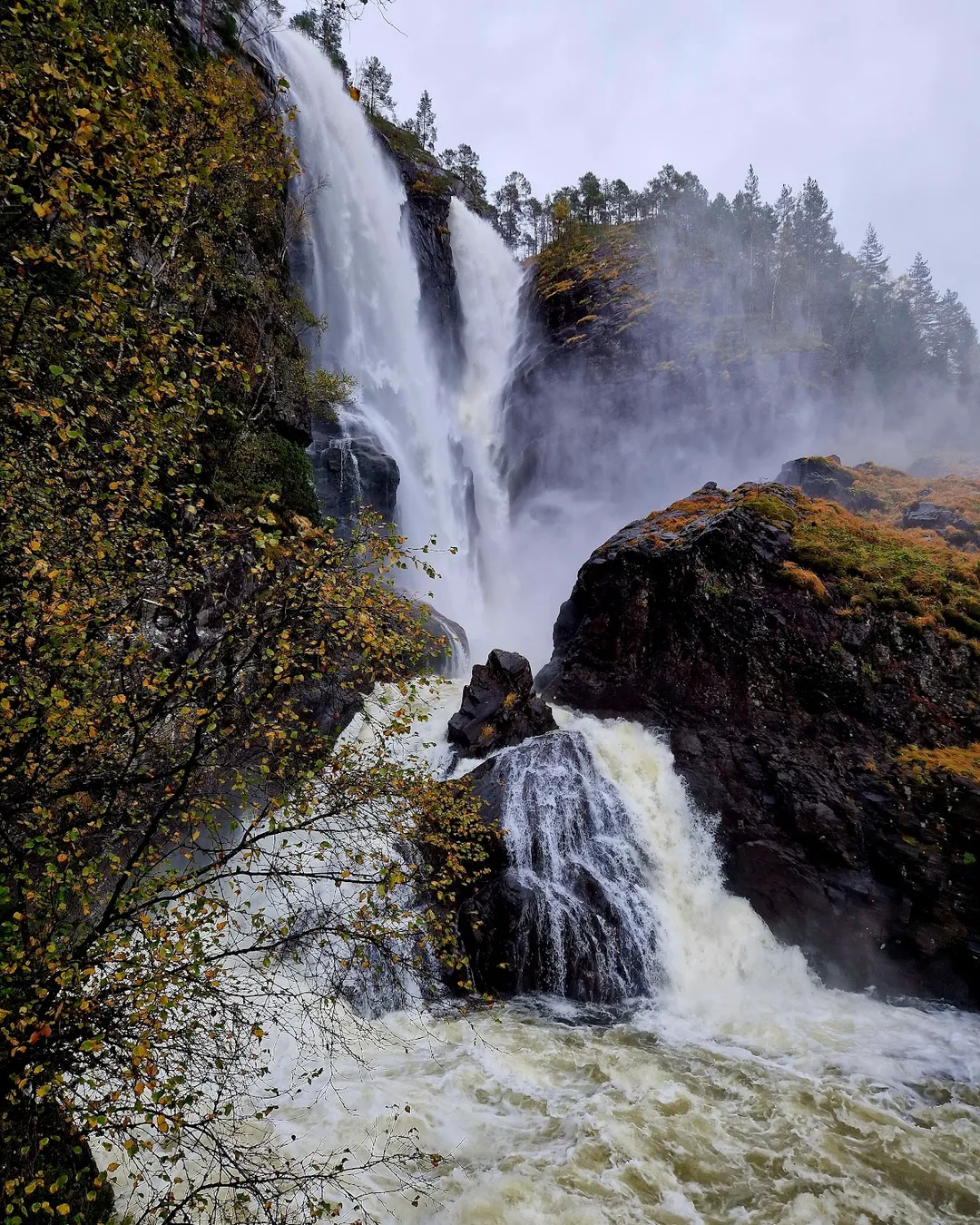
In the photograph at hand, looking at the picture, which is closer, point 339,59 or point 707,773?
point 707,773

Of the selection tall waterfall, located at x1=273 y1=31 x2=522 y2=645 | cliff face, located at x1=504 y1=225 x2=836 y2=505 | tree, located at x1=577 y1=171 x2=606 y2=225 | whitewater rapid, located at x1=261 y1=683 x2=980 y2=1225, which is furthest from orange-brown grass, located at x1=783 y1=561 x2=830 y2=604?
tree, located at x1=577 y1=171 x2=606 y2=225

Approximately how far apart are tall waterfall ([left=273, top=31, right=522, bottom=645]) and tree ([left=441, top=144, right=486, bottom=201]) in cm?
2388

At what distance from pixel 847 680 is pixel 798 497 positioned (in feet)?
28.2

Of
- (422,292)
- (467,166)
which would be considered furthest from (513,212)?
(422,292)

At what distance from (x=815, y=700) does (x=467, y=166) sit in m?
67.5

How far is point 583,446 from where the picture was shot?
40.6m

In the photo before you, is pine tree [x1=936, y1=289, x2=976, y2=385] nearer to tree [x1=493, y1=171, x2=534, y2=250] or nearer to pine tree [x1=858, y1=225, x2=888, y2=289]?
pine tree [x1=858, y1=225, x2=888, y2=289]

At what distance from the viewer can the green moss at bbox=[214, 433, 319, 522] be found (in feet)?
48.6

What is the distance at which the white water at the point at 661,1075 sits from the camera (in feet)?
21.8

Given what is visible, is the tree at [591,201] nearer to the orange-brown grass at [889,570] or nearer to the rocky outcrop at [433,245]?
the rocky outcrop at [433,245]

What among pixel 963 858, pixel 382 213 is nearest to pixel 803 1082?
pixel 963 858

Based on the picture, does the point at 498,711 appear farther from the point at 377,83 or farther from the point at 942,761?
the point at 377,83

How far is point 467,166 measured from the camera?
60.7 metres

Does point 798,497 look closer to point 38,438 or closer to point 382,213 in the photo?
point 38,438
